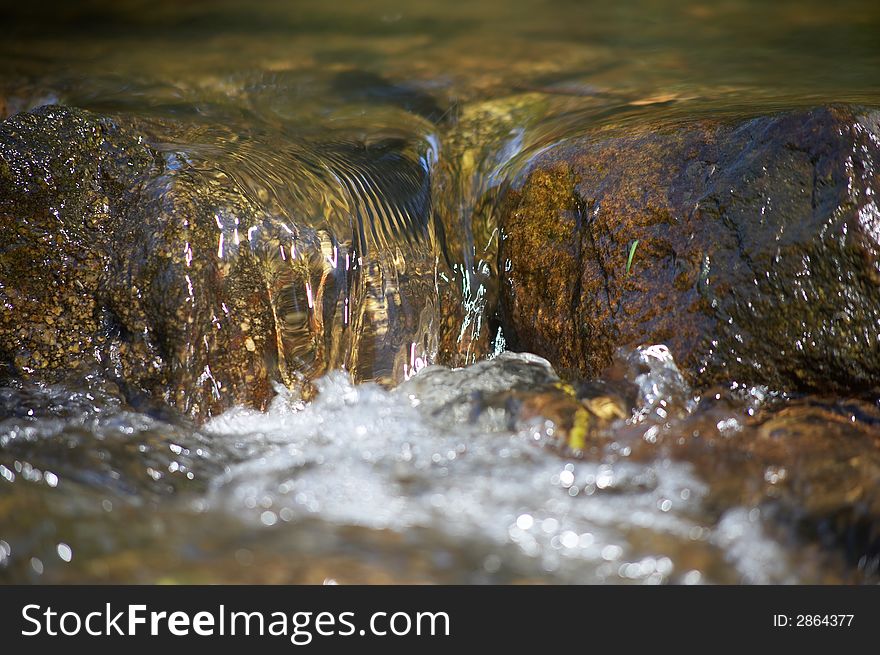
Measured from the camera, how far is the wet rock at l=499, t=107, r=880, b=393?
2926mm

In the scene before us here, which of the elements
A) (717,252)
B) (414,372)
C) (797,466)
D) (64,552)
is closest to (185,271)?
(414,372)

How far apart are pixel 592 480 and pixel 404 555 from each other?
76 cm

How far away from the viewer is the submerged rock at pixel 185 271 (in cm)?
312

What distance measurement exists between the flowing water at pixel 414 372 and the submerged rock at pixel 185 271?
0.09ft

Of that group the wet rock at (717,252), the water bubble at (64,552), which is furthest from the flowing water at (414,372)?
the wet rock at (717,252)

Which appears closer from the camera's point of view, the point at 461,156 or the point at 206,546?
the point at 206,546

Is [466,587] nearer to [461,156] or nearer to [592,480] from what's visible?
[592,480]

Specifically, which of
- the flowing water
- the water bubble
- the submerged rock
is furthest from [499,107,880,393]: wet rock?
the water bubble

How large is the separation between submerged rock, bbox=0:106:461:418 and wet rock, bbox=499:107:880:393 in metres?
0.78

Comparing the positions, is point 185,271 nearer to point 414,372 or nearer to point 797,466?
point 414,372

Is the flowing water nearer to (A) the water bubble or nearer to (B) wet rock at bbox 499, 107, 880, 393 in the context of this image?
(A) the water bubble

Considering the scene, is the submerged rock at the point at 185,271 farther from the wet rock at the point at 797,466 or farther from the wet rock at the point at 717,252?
the wet rock at the point at 797,466

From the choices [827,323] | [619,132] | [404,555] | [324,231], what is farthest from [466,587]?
[619,132]

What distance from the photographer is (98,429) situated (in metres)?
2.69
